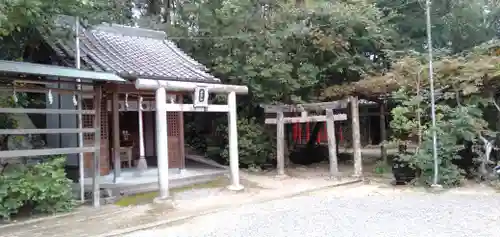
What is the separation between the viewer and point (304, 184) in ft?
41.1

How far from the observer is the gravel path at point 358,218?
6.88 metres

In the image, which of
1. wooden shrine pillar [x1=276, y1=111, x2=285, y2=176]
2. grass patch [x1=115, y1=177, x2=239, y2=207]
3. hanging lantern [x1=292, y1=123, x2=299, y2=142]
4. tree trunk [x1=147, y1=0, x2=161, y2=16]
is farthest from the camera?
tree trunk [x1=147, y1=0, x2=161, y2=16]

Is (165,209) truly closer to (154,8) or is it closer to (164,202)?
(164,202)

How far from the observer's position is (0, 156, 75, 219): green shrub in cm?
779

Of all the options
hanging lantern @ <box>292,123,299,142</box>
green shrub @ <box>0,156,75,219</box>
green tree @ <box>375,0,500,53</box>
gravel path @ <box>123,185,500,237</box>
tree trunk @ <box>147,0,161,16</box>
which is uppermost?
tree trunk @ <box>147,0,161,16</box>

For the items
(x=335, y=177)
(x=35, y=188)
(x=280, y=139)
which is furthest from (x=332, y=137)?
(x=35, y=188)

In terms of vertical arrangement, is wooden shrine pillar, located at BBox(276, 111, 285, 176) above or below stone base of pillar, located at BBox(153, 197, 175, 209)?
above

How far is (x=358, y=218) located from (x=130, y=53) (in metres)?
7.65

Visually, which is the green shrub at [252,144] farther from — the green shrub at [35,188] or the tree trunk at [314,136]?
the green shrub at [35,188]

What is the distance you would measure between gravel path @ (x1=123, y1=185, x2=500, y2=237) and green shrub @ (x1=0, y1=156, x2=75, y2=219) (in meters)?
2.30

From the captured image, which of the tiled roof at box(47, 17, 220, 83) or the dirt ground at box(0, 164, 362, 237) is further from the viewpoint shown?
the tiled roof at box(47, 17, 220, 83)

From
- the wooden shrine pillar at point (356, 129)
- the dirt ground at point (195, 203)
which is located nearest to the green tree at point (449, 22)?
the wooden shrine pillar at point (356, 129)

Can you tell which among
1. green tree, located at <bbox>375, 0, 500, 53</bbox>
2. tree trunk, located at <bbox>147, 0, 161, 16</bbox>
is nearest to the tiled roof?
tree trunk, located at <bbox>147, 0, 161, 16</bbox>

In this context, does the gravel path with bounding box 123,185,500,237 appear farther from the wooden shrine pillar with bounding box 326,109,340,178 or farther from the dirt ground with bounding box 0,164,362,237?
the wooden shrine pillar with bounding box 326,109,340,178
